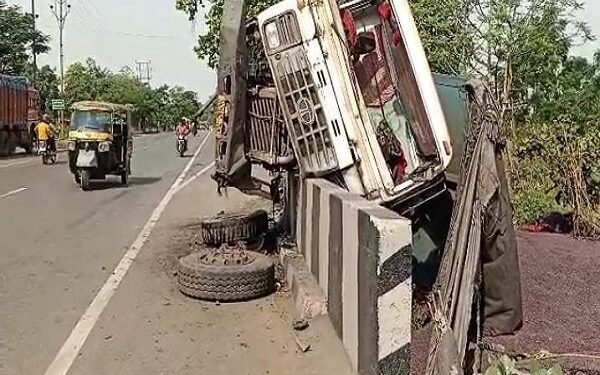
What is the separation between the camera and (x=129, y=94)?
376 ft

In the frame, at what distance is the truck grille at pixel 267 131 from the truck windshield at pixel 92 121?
11.4 meters

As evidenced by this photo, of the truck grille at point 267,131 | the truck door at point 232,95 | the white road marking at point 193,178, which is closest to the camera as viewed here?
the truck grille at point 267,131

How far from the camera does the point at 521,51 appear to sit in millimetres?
21984

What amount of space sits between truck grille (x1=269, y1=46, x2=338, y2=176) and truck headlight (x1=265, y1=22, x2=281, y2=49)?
0.19m

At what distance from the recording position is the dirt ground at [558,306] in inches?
230

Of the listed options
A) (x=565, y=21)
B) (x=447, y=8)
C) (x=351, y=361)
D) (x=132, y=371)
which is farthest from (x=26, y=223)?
(x=565, y=21)

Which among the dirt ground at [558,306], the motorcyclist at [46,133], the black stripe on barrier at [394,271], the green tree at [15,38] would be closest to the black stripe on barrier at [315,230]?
the dirt ground at [558,306]

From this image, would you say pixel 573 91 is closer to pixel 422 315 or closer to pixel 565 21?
pixel 565 21

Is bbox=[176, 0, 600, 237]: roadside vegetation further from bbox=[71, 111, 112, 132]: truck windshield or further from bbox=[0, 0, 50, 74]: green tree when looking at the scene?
bbox=[0, 0, 50, 74]: green tree

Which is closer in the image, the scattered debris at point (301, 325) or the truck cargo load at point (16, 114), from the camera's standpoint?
the scattered debris at point (301, 325)

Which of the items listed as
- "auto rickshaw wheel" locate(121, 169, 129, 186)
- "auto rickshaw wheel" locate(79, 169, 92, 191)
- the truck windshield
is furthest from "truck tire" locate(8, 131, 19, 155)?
"auto rickshaw wheel" locate(79, 169, 92, 191)

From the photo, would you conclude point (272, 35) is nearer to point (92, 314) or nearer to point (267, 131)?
point (267, 131)

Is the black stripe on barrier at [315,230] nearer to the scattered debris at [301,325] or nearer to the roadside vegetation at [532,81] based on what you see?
the scattered debris at [301,325]

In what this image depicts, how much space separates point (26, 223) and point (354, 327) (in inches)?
385
